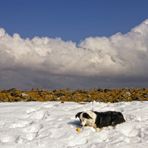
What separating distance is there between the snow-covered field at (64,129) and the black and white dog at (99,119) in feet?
0.76

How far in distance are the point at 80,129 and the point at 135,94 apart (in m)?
8.89

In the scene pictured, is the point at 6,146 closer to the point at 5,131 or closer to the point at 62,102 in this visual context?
the point at 5,131

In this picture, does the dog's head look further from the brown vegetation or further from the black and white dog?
the brown vegetation

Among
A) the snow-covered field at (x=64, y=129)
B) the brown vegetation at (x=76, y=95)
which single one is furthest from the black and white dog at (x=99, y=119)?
the brown vegetation at (x=76, y=95)

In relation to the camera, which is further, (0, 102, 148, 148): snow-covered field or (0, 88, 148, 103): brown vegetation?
(0, 88, 148, 103): brown vegetation

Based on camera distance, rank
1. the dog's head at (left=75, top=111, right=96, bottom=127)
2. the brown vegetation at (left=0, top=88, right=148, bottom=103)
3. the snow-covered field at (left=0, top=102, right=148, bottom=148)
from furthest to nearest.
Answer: the brown vegetation at (left=0, top=88, right=148, bottom=103) → the dog's head at (left=75, top=111, right=96, bottom=127) → the snow-covered field at (left=0, top=102, right=148, bottom=148)

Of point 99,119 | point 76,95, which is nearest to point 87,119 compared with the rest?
point 99,119

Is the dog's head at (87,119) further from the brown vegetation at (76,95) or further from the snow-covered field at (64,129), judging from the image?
the brown vegetation at (76,95)

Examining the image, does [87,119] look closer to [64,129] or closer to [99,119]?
[99,119]

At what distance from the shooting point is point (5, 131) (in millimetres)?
18516

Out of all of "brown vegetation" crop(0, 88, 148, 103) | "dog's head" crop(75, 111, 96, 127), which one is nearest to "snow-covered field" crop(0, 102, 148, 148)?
"dog's head" crop(75, 111, 96, 127)

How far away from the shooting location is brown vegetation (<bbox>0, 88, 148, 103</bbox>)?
25.2 meters

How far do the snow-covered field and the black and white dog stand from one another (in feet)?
0.76

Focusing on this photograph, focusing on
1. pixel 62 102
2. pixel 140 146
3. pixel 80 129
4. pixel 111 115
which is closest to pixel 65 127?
pixel 80 129
